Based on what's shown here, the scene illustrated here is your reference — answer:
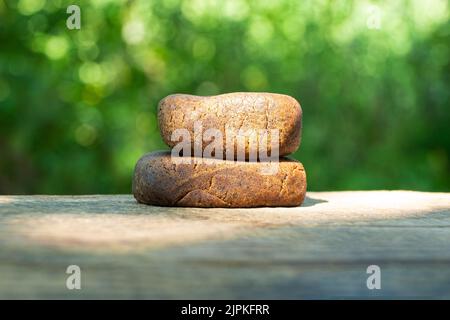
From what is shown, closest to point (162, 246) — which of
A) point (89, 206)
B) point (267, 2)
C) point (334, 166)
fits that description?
point (89, 206)

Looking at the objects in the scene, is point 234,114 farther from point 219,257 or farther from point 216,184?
point 219,257

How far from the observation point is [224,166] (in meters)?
3.26

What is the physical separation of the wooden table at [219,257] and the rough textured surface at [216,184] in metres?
0.46

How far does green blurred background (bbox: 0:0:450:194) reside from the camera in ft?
21.4

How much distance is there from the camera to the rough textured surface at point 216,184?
3.24 metres

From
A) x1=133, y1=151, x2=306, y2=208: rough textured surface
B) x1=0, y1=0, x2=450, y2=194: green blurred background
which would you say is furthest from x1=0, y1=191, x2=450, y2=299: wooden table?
x1=0, y1=0, x2=450, y2=194: green blurred background

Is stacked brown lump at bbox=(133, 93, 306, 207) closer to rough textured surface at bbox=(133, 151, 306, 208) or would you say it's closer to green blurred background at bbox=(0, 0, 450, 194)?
rough textured surface at bbox=(133, 151, 306, 208)

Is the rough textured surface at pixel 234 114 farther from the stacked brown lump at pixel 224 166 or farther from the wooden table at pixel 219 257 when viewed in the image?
the wooden table at pixel 219 257

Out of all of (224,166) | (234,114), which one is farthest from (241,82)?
(224,166)

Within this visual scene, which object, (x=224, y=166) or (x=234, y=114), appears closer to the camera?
(x=224, y=166)

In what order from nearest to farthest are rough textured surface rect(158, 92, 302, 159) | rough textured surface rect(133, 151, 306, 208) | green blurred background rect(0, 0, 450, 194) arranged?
1. rough textured surface rect(133, 151, 306, 208)
2. rough textured surface rect(158, 92, 302, 159)
3. green blurred background rect(0, 0, 450, 194)

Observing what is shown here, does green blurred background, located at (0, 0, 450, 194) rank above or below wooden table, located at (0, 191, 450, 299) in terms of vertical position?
above

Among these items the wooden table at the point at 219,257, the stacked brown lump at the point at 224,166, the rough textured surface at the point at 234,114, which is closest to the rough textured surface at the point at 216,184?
the stacked brown lump at the point at 224,166

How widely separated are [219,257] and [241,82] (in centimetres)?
473
